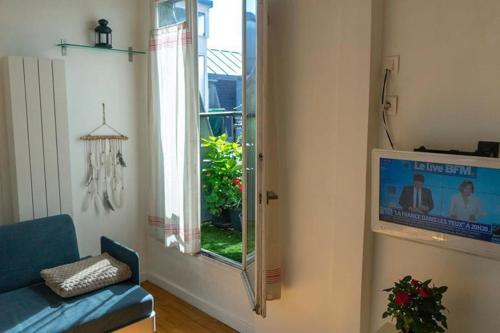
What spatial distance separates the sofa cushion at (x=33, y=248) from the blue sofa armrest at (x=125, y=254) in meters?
0.21

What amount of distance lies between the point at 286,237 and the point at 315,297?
1.24 ft

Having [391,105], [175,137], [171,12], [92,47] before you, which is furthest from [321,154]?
[92,47]

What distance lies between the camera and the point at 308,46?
2289 millimetres

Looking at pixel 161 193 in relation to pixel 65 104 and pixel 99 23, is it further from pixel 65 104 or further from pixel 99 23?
pixel 99 23

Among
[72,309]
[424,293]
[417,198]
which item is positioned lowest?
[72,309]

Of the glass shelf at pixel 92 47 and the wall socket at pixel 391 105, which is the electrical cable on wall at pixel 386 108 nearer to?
the wall socket at pixel 391 105

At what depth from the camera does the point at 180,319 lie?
3.10m

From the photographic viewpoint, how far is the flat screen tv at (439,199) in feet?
5.17

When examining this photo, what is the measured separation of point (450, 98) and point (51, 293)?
244 centimetres

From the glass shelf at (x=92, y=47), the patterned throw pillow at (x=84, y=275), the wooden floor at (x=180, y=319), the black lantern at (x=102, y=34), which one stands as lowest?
the wooden floor at (x=180, y=319)

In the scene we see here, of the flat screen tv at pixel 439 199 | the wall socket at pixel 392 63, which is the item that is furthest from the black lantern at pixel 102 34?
the flat screen tv at pixel 439 199

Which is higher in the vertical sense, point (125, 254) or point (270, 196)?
point (270, 196)

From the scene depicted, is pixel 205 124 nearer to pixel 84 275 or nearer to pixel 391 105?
pixel 84 275

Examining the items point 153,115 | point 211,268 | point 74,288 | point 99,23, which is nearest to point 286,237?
point 211,268
